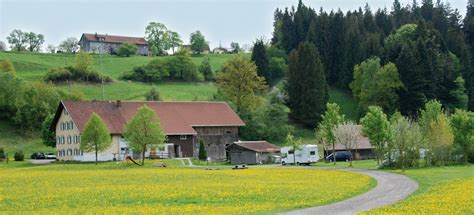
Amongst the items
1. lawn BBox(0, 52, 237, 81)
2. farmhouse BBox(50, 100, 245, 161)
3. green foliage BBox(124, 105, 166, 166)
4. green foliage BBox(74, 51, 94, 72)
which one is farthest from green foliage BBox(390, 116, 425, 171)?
lawn BBox(0, 52, 237, 81)

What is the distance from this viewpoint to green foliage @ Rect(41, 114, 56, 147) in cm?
9162

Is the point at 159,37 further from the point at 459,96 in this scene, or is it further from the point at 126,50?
the point at 459,96

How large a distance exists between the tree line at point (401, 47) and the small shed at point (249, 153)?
30049 millimetres

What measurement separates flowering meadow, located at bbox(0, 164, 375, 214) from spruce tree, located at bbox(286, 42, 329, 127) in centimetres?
5664

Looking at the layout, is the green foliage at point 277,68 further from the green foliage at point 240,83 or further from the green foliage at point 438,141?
the green foliage at point 438,141

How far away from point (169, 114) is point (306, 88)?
2735 cm

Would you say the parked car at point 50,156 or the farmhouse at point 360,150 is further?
the parked car at point 50,156

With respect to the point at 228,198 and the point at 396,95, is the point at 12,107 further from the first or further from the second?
the point at 228,198

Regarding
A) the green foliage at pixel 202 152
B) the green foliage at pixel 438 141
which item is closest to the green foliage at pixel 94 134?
the green foliage at pixel 202 152

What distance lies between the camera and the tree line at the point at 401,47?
105 meters

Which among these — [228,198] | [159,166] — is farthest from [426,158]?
[228,198]

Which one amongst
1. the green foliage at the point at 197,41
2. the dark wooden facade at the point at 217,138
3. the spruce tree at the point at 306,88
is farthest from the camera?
the green foliage at the point at 197,41

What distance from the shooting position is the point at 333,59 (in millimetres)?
133750

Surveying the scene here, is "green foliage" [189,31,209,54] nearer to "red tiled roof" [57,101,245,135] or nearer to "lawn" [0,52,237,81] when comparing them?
"lawn" [0,52,237,81]
